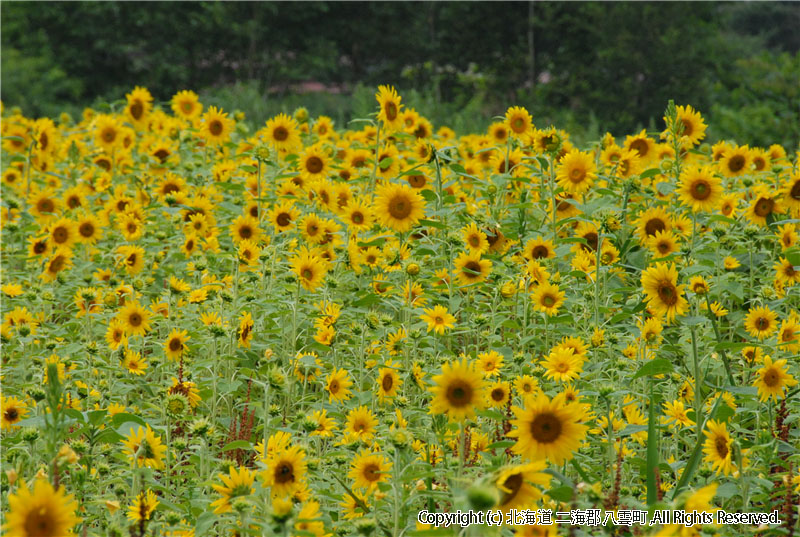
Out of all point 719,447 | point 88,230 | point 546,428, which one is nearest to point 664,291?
point 719,447

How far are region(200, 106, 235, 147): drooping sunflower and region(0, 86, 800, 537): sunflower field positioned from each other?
2 centimetres

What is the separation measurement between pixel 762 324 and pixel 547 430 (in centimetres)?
157

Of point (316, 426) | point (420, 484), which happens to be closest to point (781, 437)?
point (420, 484)

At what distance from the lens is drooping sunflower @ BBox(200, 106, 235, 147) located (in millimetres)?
4836

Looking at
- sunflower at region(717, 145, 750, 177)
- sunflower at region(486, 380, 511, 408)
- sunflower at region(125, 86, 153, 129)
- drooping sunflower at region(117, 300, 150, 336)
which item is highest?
sunflower at region(125, 86, 153, 129)

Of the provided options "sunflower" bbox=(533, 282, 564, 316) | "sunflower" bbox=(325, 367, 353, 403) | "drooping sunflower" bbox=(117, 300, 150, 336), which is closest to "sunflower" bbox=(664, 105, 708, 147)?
"sunflower" bbox=(533, 282, 564, 316)

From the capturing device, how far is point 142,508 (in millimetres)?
1719

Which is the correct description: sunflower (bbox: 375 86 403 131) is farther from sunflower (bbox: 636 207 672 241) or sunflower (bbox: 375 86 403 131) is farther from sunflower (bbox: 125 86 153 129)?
sunflower (bbox: 125 86 153 129)

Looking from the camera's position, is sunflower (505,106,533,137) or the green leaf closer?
the green leaf

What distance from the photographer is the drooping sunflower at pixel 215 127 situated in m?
4.84

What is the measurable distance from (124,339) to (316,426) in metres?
1.18

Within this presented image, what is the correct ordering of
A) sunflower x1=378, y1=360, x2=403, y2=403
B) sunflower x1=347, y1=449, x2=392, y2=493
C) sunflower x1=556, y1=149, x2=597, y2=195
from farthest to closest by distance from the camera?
sunflower x1=556, y1=149, x2=597, y2=195
sunflower x1=378, y1=360, x2=403, y2=403
sunflower x1=347, y1=449, x2=392, y2=493

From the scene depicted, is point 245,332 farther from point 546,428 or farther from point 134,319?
point 546,428

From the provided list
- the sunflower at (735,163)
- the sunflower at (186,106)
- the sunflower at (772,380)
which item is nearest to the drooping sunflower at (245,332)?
the sunflower at (772,380)
